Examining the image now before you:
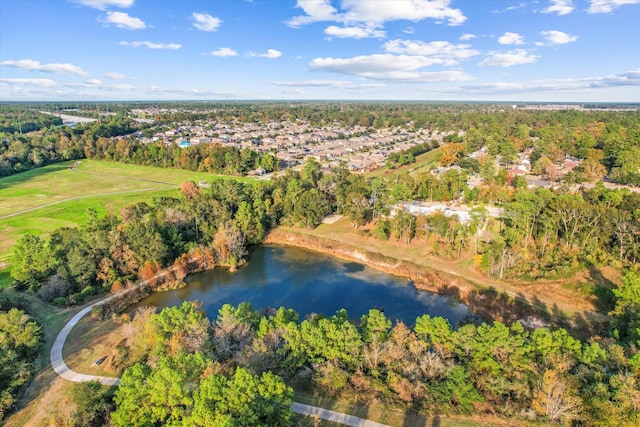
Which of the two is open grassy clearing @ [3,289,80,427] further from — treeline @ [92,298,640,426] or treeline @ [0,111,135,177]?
treeline @ [0,111,135,177]

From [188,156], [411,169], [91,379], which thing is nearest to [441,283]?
[91,379]

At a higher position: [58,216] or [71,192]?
[71,192]

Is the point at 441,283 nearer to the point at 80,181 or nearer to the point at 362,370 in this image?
the point at 362,370

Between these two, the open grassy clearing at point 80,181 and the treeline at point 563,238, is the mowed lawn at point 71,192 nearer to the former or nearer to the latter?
the open grassy clearing at point 80,181

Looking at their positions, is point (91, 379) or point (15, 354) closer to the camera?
point (91, 379)

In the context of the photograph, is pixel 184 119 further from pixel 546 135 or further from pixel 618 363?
pixel 618 363

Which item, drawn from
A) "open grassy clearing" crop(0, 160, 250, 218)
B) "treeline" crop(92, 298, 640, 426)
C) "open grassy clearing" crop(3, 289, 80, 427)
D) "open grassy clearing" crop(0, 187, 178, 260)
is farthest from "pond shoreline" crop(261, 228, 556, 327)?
"open grassy clearing" crop(0, 160, 250, 218)

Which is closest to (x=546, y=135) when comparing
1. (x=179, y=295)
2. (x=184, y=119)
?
(x=179, y=295)
